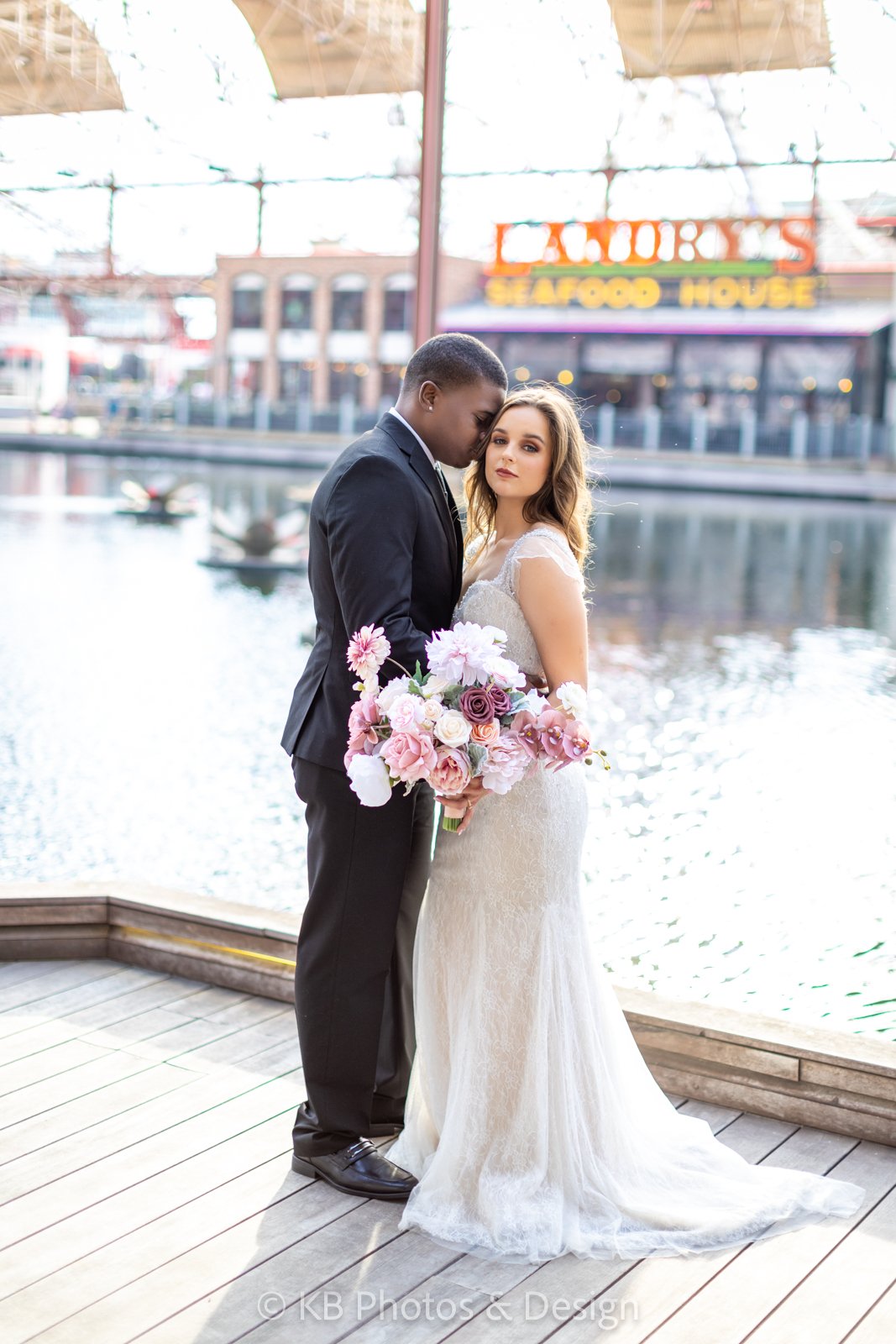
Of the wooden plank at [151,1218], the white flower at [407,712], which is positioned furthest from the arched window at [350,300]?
the white flower at [407,712]

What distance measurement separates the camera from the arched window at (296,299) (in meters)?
8.44

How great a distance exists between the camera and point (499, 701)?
6.46 feet

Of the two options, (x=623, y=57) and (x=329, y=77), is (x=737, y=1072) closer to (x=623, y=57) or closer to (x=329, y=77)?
(x=623, y=57)

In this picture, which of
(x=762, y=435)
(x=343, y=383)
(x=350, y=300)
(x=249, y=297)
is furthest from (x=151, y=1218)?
(x=762, y=435)

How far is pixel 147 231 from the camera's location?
5.66m

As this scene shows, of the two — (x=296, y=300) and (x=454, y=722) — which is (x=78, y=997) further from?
(x=296, y=300)

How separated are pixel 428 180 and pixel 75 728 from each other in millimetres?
6865

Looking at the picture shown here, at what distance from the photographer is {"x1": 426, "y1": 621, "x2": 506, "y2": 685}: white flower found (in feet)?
6.40

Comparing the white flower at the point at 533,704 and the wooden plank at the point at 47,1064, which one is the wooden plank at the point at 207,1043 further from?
the white flower at the point at 533,704

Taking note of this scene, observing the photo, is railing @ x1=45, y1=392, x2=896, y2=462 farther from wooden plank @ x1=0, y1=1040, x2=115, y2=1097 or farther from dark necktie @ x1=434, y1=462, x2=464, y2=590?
dark necktie @ x1=434, y1=462, x2=464, y2=590

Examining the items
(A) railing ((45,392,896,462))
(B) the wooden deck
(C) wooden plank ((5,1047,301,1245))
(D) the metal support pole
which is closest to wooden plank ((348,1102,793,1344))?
(B) the wooden deck

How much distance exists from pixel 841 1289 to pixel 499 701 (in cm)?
101

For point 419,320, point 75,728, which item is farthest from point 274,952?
point 75,728

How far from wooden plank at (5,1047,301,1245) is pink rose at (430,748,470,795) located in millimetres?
925
